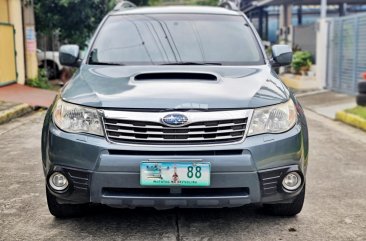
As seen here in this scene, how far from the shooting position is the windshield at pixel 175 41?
4.44 m

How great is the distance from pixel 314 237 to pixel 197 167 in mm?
1039

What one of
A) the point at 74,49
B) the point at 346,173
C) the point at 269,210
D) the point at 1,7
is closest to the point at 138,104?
Answer: the point at 269,210

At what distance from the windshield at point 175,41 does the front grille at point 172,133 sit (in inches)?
44.2

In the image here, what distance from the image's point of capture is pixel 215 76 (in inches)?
152

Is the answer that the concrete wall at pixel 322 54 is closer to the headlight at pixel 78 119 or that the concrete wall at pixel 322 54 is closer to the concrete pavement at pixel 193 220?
the concrete pavement at pixel 193 220

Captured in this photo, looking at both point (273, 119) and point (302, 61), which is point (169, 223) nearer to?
point (273, 119)

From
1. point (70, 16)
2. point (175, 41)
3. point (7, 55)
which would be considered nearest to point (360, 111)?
point (175, 41)

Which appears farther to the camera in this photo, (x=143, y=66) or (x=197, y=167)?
(x=143, y=66)

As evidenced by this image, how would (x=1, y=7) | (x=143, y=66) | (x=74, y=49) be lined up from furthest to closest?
(x=1, y=7) < (x=74, y=49) < (x=143, y=66)

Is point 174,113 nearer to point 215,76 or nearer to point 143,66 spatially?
point 215,76

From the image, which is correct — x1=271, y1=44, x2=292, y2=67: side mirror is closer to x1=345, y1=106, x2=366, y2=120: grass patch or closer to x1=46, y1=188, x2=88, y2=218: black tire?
x1=46, y1=188, x2=88, y2=218: black tire

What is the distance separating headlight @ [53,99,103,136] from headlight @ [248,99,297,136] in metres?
0.99

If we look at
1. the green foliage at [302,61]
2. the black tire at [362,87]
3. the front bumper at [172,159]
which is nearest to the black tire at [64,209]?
the front bumper at [172,159]

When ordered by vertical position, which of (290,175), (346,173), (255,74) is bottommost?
(346,173)
